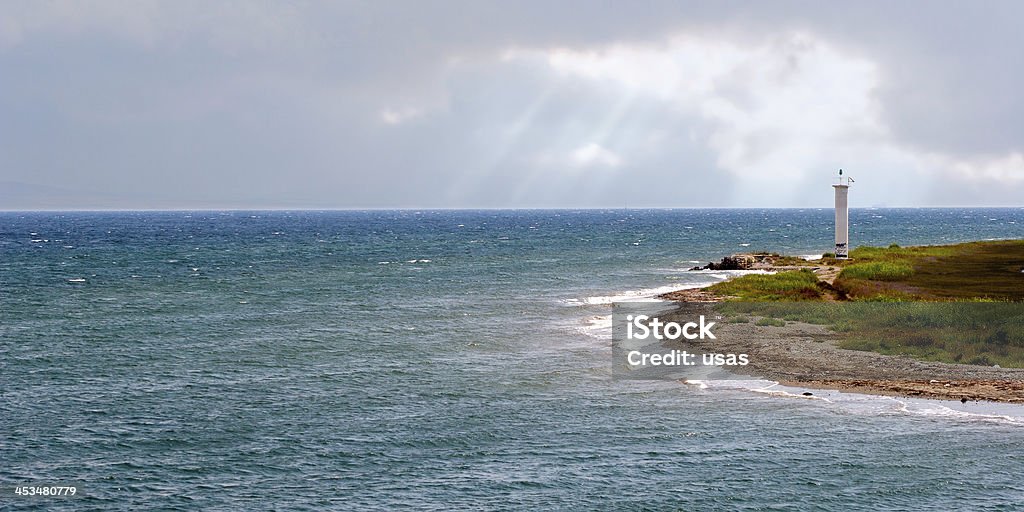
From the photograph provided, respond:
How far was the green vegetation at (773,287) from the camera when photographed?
66.7m

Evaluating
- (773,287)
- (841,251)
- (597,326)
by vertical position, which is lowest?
(597,326)

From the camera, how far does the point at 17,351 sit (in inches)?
2007

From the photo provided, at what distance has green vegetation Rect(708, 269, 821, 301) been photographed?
219ft

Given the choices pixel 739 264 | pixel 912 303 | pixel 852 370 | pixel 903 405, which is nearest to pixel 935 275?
pixel 912 303

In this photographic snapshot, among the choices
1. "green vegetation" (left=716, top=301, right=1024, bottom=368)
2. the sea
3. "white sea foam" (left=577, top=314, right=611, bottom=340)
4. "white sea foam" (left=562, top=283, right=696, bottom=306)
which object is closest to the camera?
the sea

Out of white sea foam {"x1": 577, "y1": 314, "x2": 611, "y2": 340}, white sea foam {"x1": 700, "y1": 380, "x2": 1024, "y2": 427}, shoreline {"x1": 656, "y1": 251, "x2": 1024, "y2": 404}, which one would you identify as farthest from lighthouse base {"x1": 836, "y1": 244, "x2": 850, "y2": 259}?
white sea foam {"x1": 700, "y1": 380, "x2": 1024, "y2": 427}

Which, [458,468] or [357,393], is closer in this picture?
[458,468]

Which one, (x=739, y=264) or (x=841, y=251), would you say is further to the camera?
(x=739, y=264)

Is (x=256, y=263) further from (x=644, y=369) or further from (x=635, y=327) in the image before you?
(x=644, y=369)

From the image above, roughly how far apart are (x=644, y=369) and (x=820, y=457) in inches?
624

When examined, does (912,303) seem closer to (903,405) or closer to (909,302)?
(909,302)

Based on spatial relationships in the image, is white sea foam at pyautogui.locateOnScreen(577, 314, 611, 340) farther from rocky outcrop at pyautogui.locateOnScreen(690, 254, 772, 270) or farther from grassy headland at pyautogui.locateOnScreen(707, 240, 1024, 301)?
rocky outcrop at pyautogui.locateOnScreen(690, 254, 772, 270)

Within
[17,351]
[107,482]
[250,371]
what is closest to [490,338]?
[250,371]

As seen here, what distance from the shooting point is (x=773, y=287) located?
70438mm
